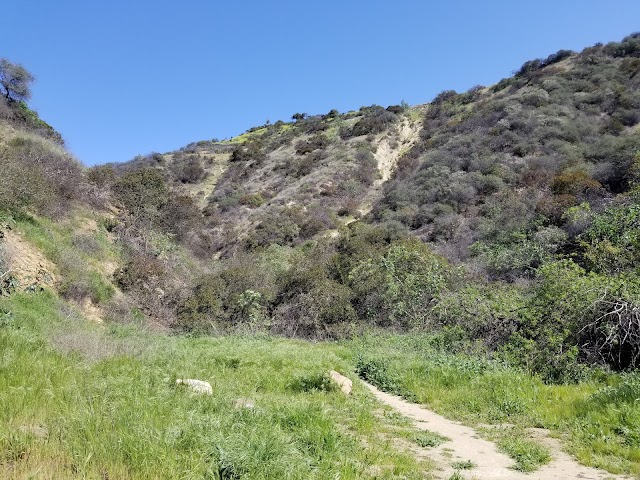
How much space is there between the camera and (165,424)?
4.29 m

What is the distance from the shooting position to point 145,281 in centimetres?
1834

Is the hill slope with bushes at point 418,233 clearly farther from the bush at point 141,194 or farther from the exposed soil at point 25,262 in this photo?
the exposed soil at point 25,262

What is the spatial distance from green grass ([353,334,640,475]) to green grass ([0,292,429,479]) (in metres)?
1.44

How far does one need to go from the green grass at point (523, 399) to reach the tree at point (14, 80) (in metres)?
29.7

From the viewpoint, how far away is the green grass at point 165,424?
3.39 meters

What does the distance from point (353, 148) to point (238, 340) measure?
103 ft

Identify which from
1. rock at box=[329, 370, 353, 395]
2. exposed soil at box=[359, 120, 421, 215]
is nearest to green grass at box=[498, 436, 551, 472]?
rock at box=[329, 370, 353, 395]

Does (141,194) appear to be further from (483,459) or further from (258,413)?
(483,459)

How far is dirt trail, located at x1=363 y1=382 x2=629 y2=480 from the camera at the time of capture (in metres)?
4.57

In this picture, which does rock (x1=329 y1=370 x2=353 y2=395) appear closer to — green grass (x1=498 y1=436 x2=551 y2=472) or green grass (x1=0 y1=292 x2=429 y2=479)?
green grass (x1=0 y1=292 x2=429 y2=479)

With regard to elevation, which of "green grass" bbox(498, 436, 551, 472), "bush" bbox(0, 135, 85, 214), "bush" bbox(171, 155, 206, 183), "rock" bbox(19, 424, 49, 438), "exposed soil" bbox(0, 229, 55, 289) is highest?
"bush" bbox(171, 155, 206, 183)

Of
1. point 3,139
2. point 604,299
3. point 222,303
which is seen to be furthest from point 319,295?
point 3,139

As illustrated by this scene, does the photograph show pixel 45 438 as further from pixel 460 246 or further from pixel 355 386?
pixel 460 246

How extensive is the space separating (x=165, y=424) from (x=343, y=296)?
13.2 metres
